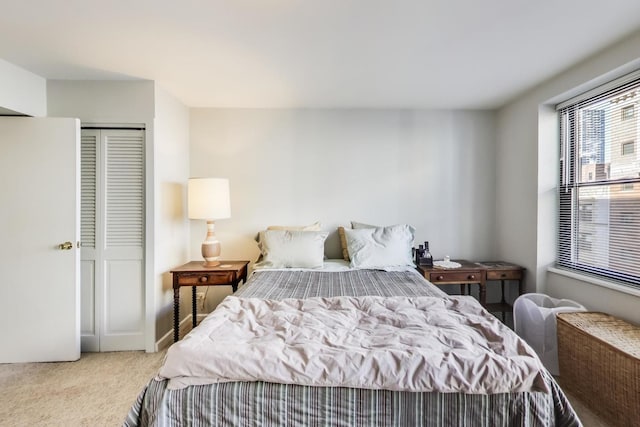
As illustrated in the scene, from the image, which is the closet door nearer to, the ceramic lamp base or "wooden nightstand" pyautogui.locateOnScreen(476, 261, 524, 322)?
the ceramic lamp base

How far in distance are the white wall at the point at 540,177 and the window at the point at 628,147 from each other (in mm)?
493

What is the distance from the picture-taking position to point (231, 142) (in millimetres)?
3227

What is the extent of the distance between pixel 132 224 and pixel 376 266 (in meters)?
2.22

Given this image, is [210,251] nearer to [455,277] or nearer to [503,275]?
[455,277]

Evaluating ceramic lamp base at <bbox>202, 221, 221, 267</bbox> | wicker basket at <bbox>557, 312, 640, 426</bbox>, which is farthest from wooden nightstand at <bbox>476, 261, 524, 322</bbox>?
ceramic lamp base at <bbox>202, 221, 221, 267</bbox>

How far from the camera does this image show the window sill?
6.52ft

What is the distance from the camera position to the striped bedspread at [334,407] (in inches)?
42.3

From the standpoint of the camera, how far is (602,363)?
176cm

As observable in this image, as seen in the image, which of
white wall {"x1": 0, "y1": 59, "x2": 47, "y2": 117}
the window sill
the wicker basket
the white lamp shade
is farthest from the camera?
the white lamp shade

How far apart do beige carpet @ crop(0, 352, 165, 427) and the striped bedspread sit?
1054 millimetres

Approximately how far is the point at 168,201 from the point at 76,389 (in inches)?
61.8

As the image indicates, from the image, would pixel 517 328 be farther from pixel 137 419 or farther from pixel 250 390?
pixel 137 419

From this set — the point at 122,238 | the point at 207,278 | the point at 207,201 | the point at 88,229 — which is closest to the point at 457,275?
the point at 207,278

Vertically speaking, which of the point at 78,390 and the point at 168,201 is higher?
the point at 168,201
